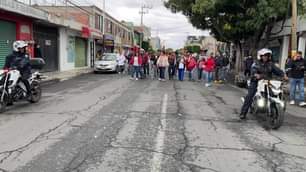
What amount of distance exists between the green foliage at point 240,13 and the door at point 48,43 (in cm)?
906

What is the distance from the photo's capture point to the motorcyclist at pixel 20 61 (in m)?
9.76

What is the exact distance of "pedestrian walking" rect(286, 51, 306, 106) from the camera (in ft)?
38.6

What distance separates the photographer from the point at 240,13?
21281mm

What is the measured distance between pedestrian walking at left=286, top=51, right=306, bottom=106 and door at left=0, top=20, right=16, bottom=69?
13.8 m

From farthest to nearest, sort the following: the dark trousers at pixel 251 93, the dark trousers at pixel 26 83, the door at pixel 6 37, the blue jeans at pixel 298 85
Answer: the door at pixel 6 37
the blue jeans at pixel 298 85
the dark trousers at pixel 26 83
the dark trousers at pixel 251 93

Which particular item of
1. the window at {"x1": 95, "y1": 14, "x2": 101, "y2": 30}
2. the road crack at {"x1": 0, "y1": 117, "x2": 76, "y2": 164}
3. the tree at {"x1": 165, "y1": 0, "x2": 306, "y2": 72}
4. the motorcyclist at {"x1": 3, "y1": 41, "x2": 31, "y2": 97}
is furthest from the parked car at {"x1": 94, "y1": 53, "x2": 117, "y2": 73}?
the road crack at {"x1": 0, "y1": 117, "x2": 76, "y2": 164}

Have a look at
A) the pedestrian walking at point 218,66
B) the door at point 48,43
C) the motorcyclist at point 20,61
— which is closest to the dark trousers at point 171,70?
the pedestrian walking at point 218,66

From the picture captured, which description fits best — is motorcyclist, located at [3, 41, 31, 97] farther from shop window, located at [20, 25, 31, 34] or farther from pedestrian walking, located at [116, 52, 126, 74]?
pedestrian walking, located at [116, 52, 126, 74]

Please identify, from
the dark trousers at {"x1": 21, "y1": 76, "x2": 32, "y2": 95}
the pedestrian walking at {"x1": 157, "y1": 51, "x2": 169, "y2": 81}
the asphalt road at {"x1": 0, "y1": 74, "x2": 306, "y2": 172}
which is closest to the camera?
the asphalt road at {"x1": 0, "y1": 74, "x2": 306, "y2": 172}

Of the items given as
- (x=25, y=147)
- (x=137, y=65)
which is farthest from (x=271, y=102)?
(x=137, y=65)

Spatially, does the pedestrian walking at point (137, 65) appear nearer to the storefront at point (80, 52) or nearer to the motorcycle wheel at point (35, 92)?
the motorcycle wheel at point (35, 92)

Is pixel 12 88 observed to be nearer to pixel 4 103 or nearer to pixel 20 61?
pixel 4 103

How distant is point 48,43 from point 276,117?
20.1m

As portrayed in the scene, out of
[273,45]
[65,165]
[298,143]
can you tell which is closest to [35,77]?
[65,165]
